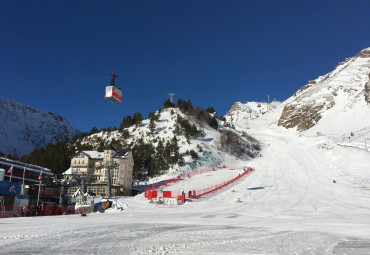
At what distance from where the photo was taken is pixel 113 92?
20.6 metres

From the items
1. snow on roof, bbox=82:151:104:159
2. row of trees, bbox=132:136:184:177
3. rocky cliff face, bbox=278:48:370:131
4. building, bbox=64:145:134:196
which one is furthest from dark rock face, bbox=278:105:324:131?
snow on roof, bbox=82:151:104:159

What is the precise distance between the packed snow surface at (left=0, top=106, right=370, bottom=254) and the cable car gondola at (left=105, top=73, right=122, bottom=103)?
857 centimetres

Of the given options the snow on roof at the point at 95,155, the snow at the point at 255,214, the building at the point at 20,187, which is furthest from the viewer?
the snow on roof at the point at 95,155

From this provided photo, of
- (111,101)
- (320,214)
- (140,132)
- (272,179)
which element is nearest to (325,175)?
(272,179)

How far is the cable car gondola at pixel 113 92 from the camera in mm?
20609

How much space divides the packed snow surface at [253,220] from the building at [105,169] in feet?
54.0

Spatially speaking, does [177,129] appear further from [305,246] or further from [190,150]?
[305,246]

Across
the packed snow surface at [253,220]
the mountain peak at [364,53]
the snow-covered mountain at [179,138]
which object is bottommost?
the packed snow surface at [253,220]

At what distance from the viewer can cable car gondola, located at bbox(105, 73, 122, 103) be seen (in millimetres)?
20609

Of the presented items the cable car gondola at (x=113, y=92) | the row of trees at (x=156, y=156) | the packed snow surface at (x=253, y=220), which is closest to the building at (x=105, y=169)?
the row of trees at (x=156, y=156)

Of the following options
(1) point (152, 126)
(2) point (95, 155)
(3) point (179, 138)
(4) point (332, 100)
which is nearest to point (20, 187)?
(2) point (95, 155)

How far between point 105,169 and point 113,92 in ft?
166

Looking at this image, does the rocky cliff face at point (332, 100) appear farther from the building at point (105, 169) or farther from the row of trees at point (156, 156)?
the building at point (105, 169)

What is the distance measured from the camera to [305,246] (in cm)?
1120
